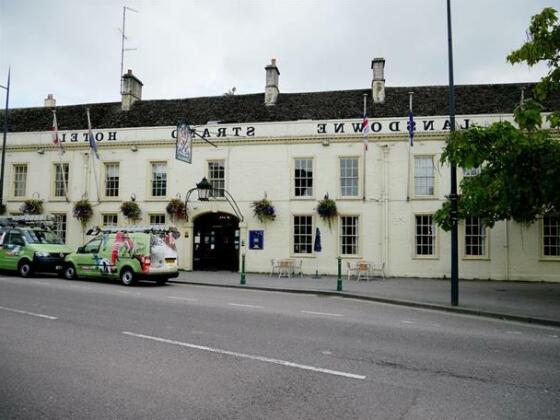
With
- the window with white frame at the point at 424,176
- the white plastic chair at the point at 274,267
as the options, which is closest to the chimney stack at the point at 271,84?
the window with white frame at the point at 424,176

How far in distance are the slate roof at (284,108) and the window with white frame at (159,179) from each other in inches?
102

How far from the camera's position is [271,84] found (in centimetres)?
2430

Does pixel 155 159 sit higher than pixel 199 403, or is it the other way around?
pixel 155 159

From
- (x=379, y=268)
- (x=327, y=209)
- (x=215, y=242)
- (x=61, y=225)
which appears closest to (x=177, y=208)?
(x=215, y=242)

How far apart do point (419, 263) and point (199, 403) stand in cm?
1753

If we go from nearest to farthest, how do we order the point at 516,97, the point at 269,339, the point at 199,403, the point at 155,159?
the point at 199,403 → the point at 269,339 → the point at 516,97 → the point at 155,159

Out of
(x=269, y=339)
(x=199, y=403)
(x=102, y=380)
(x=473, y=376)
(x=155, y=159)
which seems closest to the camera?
(x=199, y=403)

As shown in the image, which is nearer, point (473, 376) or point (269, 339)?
point (473, 376)

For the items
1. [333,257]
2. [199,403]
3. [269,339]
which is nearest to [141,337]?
[269,339]

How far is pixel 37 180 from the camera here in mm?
25094

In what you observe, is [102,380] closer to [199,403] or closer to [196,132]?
[199,403]

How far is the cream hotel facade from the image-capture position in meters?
20.5

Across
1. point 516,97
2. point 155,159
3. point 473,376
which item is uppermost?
point 516,97

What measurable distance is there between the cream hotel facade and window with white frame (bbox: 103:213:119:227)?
0.06m
